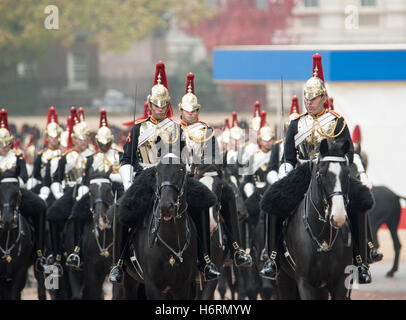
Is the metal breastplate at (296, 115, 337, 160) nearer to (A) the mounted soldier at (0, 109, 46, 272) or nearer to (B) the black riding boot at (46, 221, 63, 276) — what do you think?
(A) the mounted soldier at (0, 109, 46, 272)

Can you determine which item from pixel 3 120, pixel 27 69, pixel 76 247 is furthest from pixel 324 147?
pixel 27 69

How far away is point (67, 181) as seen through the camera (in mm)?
14172

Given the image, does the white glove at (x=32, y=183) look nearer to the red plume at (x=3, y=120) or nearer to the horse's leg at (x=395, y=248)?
the red plume at (x=3, y=120)

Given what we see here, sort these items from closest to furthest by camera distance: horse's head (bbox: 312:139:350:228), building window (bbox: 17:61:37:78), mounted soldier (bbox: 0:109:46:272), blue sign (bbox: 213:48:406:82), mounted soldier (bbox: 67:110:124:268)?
horse's head (bbox: 312:139:350:228) < mounted soldier (bbox: 0:109:46:272) < mounted soldier (bbox: 67:110:124:268) < blue sign (bbox: 213:48:406:82) < building window (bbox: 17:61:37:78)

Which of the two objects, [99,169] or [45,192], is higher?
[99,169]

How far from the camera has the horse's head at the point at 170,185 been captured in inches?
344

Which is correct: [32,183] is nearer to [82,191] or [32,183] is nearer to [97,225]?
[82,191]

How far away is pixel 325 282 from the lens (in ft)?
30.5

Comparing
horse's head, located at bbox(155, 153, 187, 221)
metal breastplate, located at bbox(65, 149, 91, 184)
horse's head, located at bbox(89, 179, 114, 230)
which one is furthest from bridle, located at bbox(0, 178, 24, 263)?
horse's head, located at bbox(155, 153, 187, 221)

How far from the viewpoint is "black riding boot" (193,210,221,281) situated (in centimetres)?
979

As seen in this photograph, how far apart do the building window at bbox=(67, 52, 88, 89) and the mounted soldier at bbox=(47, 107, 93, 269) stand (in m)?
40.6

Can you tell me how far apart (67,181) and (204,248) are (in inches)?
186

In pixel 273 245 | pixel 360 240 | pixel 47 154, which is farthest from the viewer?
pixel 47 154

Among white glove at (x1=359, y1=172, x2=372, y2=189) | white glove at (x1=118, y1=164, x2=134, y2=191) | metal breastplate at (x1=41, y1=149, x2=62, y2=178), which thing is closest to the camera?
white glove at (x1=118, y1=164, x2=134, y2=191)
